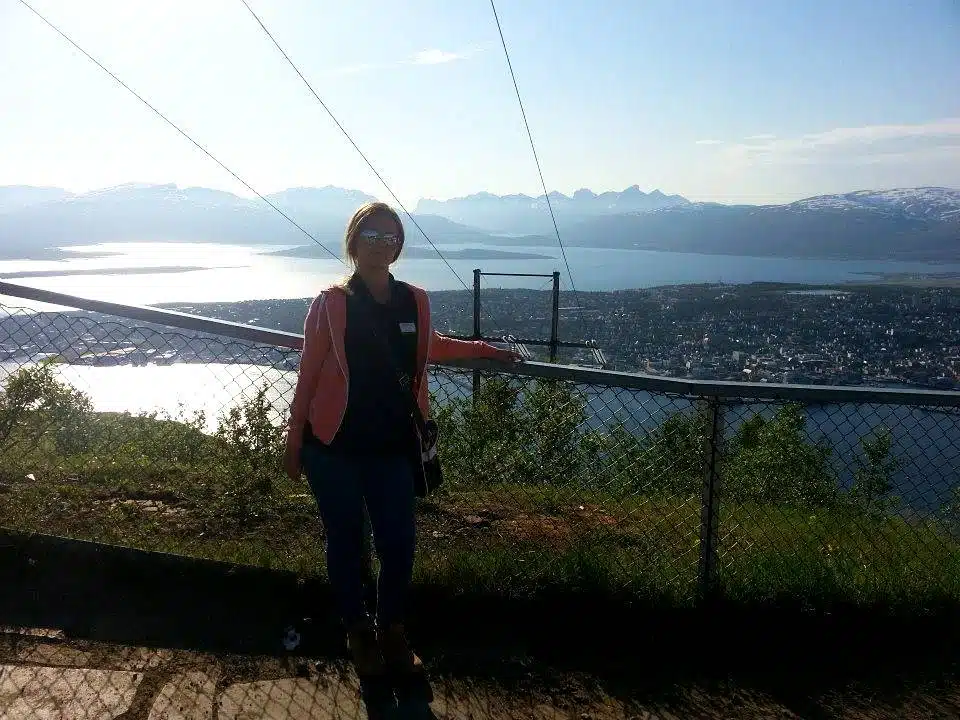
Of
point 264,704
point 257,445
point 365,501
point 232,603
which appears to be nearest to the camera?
point 264,704

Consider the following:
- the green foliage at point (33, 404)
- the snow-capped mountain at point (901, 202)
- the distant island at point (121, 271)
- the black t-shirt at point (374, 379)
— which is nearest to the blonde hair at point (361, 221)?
the black t-shirt at point (374, 379)

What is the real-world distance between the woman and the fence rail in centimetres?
46

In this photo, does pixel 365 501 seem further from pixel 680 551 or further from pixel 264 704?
pixel 680 551

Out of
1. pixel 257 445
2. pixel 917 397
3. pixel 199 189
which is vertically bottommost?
pixel 257 445

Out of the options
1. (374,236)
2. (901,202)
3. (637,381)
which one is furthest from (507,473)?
(901,202)

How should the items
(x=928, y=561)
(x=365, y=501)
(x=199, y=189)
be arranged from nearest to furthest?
(x=365, y=501)
(x=928, y=561)
(x=199, y=189)

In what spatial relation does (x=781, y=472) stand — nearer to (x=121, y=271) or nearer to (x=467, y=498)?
(x=467, y=498)

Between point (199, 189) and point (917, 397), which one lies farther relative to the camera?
point (199, 189)

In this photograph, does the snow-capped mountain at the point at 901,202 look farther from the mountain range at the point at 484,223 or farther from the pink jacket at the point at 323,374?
the pink jacket at the point at 323,374

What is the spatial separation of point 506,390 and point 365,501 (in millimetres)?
1574

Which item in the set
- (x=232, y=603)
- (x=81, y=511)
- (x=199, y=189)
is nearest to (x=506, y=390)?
(x=232, y=603)

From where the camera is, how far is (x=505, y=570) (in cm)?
339

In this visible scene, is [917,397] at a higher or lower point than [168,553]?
higher

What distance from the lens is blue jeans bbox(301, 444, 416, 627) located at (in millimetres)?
2686
